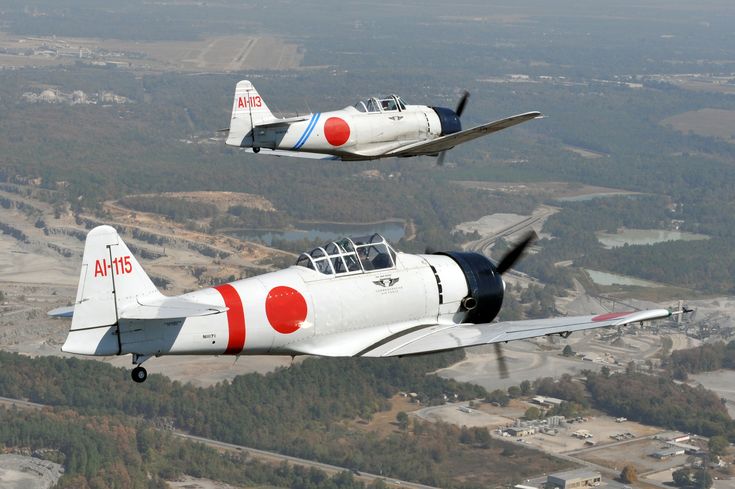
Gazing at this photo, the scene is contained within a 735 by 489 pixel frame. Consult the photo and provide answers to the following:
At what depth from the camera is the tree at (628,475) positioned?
78688mm

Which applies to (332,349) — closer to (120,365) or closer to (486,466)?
(486,466)

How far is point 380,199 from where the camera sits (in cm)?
18100

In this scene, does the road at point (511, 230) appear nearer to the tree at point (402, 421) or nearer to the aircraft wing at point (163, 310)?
the tree at point (402, 421)

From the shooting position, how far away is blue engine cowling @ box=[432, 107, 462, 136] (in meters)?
42.4

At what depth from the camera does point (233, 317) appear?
93.8 feet

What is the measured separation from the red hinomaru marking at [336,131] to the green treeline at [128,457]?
4609 cm

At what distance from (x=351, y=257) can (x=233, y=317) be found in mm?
3161

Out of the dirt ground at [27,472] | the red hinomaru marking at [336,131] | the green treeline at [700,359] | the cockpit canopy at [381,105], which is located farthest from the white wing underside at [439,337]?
the green treeline at [700,359]

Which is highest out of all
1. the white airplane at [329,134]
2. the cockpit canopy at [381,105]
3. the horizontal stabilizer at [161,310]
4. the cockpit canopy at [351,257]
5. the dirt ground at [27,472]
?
the cockpit canopy at [381,105]

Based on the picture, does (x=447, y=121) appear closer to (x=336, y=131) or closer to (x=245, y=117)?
(x=336, y=131)

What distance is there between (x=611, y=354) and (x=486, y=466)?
3448 cm

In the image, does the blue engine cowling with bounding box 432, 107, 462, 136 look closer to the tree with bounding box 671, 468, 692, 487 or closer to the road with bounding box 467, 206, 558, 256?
the tree with bounding box 671, 468, 692, 487

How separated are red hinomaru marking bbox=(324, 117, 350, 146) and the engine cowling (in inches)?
330

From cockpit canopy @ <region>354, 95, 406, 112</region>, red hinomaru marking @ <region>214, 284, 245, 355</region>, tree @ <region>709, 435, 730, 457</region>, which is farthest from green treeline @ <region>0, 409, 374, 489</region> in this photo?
red hinomaru marking @ <region>214, 284, 245, 355</region>
